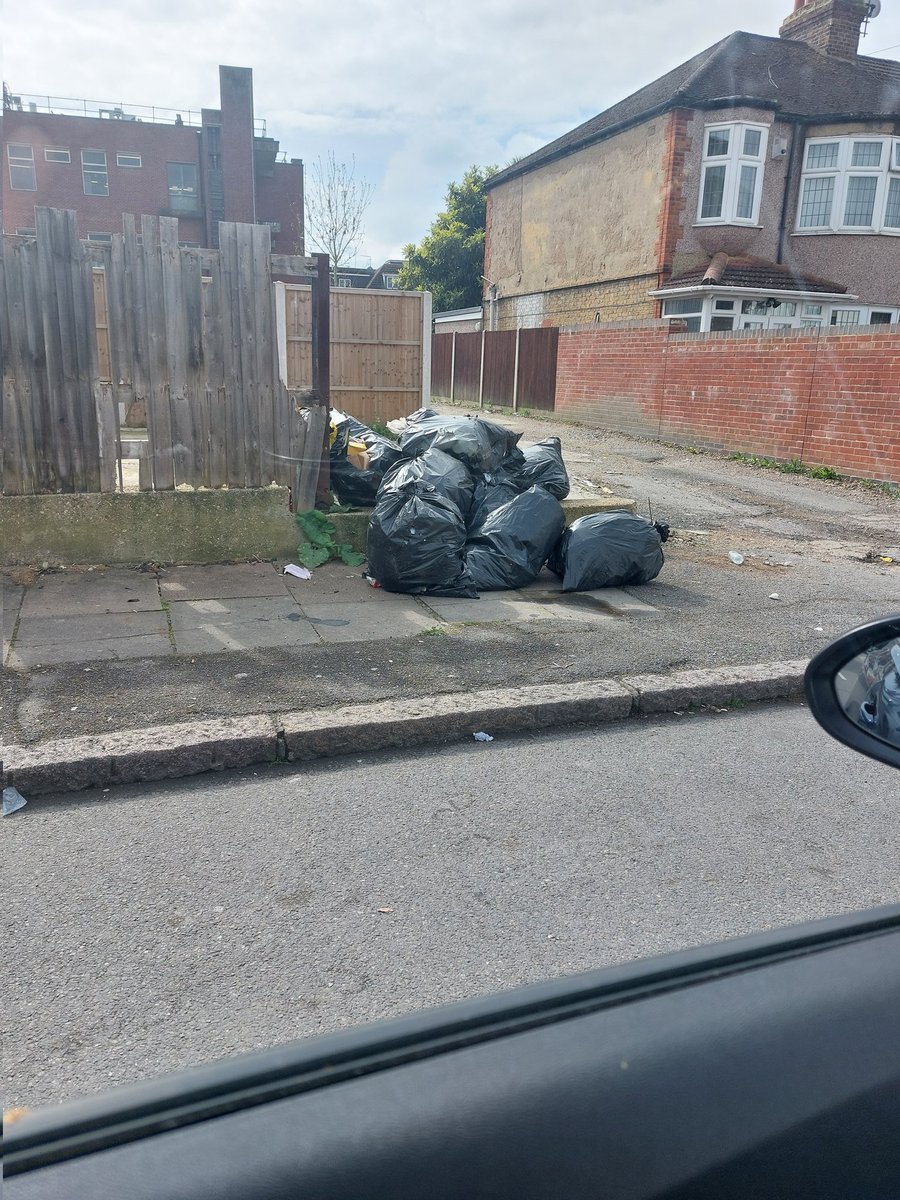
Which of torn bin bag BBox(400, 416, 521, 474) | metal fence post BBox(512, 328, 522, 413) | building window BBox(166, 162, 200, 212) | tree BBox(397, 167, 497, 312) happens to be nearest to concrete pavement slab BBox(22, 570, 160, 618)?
torn bin bag BBox(400, 416, 521, 474)

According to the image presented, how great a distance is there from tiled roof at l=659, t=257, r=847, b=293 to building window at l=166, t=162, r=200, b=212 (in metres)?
33.7

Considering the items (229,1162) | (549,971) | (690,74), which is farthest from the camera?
(690,74)

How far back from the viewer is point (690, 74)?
912 inches

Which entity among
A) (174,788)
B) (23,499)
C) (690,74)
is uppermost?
(690,74)

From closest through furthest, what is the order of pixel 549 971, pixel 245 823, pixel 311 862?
pixel 549 971, pixel 311 862, pixel 245 823

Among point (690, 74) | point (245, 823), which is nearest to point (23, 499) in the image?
point (245, 823)

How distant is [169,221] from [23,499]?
218 cm

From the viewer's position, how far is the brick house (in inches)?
864

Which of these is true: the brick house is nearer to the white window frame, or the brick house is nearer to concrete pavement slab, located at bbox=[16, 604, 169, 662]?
the white window frame

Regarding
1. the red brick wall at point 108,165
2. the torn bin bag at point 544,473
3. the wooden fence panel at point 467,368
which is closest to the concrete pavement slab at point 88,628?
the torn bin bag at point 544,473

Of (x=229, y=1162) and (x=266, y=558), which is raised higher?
(x=229, y=1162)

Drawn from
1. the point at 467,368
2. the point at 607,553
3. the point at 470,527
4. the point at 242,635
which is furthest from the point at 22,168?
the point at 242,635

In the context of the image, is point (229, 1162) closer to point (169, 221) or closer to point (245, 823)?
point (245, 823)

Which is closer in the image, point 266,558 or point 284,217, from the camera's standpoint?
point 266,558
